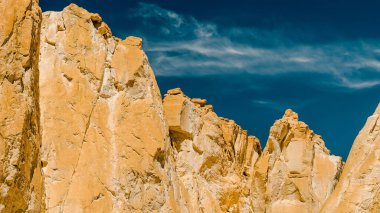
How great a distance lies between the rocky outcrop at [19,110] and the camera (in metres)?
14.5

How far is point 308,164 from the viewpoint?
4281cm

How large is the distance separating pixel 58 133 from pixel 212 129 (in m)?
17.0

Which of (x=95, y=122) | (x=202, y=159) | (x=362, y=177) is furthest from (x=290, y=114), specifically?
(x=95, y=122)

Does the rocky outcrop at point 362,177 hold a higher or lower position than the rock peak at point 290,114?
lower

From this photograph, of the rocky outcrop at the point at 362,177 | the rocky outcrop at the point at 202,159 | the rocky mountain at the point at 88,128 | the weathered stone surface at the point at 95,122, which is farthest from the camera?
the rocky outcrop at the point at 202,159

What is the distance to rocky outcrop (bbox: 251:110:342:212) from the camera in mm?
41250

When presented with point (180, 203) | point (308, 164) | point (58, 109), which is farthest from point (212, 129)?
point (58, 109)

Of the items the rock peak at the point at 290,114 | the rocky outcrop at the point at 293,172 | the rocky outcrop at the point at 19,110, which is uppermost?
the rock peak at the point at 290,114

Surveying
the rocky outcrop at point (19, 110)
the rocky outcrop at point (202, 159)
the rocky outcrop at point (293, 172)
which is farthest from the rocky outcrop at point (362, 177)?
the rocky outcrop at point (293, 172)

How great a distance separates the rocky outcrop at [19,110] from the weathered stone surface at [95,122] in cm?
619

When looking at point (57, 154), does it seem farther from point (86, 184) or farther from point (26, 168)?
point (26, 168)

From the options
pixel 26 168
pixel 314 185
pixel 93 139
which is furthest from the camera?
pixel 314 185

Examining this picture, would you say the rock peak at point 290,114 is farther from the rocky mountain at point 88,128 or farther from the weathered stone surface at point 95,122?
the weathered stone surface at point 95,122

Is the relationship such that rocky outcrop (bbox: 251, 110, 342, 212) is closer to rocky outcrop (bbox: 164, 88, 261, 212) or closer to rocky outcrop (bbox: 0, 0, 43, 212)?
rocky outcrop (bbox: 164, 88, 261, 212)
